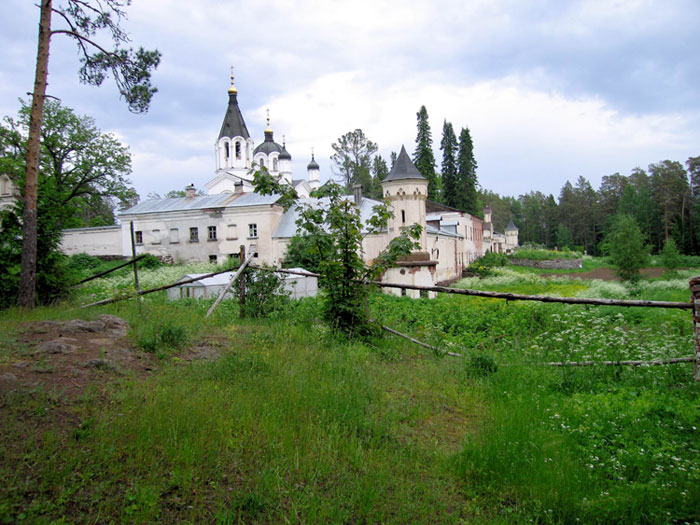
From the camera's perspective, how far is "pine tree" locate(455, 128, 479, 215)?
53.9m

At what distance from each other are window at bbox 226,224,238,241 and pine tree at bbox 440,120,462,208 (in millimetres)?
29790

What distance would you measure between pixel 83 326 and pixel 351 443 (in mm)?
4503

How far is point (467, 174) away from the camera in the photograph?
54469mm

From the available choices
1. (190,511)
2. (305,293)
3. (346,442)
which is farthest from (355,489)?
(305,293)

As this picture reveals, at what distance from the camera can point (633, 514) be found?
2811 mm

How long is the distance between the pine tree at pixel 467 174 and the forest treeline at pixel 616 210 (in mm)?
19887

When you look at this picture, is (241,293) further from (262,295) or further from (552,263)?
(552,263)

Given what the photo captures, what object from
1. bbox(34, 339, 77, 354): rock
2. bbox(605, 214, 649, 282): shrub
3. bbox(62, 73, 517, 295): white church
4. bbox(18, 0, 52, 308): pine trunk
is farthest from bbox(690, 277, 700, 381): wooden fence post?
bbox(605, 214, 649, 282): shrub

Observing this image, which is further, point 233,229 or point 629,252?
point 233,229

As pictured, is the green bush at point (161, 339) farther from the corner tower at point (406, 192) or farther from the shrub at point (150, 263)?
the shrub at point (150, 263)

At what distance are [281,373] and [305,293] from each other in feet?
55.3

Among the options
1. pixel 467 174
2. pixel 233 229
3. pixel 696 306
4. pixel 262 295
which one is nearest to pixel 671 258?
pixel 467 174

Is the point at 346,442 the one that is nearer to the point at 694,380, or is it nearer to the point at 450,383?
the point at 450,383

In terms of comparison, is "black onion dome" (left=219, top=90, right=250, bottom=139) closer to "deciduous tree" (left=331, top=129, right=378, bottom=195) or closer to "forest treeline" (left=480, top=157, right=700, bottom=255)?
"deciduous tree" (left=331, top=129, right=378, bottom=195)
